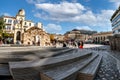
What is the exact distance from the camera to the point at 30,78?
556 centimetres

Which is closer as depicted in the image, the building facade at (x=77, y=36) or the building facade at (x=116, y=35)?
the building facade at (x=116, y=35)

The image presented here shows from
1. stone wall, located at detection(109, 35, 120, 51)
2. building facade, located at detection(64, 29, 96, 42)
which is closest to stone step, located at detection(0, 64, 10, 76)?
stone wall, located at detection(109, 35, 120, 51)

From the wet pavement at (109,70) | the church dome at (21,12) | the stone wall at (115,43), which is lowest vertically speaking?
the wet pavement at (109,70)

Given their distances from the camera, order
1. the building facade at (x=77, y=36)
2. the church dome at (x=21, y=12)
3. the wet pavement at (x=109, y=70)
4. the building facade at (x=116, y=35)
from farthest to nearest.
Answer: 1. the building facade at (x=77, y=36)
2. the church dome at (x=21, y=12)
3. the building facade at (x=116, y=35)
4. the wet pavement at (x=109, y=70)

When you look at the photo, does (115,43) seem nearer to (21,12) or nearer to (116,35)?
(116,35)

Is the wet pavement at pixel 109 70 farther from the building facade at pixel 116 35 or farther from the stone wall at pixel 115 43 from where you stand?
the building facade at pixel 116 35

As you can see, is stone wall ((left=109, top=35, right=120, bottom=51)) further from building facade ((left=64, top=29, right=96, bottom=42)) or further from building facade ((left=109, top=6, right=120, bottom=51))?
building facade ((left=64, top=29, right=96, bottom=42))

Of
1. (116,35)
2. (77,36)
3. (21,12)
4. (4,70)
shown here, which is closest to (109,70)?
(4,70)

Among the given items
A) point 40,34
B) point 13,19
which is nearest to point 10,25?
point 13,19

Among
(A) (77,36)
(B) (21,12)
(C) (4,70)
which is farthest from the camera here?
(A) (77,36)

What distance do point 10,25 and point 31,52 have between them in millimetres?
70100

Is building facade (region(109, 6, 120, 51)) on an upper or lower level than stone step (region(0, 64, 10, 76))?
upper

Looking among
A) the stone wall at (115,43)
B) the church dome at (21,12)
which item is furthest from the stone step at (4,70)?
the church dome at (21,12)

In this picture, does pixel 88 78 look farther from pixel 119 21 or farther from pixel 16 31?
pixel 16 31
